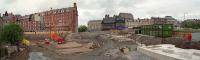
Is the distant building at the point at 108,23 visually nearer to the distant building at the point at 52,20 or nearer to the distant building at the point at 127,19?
the distant building at the point at 127,19

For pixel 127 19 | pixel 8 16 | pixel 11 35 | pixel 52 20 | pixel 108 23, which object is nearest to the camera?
pixel 11 35

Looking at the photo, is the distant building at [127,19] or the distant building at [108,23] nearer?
the distant building at [108,23]

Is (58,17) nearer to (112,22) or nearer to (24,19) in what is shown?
(24,19)

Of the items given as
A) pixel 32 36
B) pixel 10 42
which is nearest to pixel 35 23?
pixel 32 36

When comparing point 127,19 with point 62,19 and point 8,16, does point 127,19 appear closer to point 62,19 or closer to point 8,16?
point 62,19

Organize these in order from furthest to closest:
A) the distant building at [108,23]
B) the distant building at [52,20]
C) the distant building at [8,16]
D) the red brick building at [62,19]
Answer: the distant building at [108,23]
the distant building at [8,16]
the distant building at [52,20]
the red brick building at [62,19]

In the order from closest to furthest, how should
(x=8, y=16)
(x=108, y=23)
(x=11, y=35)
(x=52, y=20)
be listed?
(x=11, y=35) → (x=52, y=20) → (x=8, y=16) → (x=108, y=23)

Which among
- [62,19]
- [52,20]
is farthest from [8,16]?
[62,19]

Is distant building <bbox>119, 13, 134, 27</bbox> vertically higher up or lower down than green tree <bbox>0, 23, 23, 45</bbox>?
higher up

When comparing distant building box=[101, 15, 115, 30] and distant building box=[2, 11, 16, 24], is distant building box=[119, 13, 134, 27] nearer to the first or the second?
distant building box=[101, 15, 115, 30]

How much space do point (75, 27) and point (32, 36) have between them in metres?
24.9

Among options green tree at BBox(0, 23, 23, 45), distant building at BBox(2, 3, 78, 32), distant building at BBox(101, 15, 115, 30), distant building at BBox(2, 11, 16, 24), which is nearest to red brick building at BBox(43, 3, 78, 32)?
distant building at BBox(2, 3, 78, 32)

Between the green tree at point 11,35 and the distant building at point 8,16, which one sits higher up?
the distant building at point 8,16

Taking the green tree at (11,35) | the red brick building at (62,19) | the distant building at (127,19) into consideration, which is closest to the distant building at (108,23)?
the distant building at (127,19)
